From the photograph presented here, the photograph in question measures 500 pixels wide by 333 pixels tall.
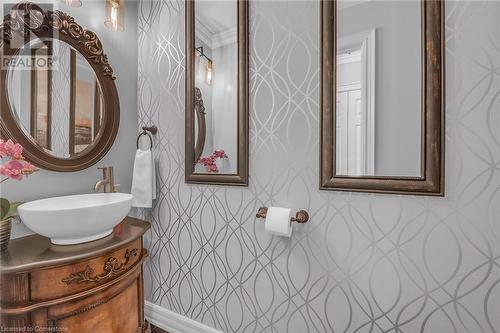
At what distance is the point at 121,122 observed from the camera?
171 centimetres

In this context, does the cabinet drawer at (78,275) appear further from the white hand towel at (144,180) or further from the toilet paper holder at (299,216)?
the toilet paper holder at (299,216)

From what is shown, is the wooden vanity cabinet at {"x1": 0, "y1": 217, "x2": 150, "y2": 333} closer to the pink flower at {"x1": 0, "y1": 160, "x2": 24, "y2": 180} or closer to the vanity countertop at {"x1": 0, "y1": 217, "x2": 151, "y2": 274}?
the vanity countertop at {"x1": 0, "y1": 217, "x2": 151, "y2": 274}

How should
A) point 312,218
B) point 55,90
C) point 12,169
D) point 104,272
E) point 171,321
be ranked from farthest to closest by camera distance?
point 171,321 → point 55,90 → point 312,218 → point 104,272 → point 12,169

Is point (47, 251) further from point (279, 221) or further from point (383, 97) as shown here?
point (383, 97)

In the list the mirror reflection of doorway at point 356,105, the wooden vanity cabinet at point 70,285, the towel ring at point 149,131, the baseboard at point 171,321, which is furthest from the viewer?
the towel ring at point 149,131

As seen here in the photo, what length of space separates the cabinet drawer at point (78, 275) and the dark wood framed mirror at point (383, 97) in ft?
3.31

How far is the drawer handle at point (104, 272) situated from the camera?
39.4 inches

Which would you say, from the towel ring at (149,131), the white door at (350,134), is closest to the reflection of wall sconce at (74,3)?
the towel ring at (149,131)

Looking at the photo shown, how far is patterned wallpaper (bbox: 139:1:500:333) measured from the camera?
0.91 m

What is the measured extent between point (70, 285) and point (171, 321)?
893 millimetres

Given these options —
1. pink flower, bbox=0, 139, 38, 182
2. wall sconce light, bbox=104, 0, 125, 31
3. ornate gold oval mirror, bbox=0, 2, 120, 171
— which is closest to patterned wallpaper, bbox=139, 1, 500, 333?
wall sconce light, bbox=104, 0, 125, 31

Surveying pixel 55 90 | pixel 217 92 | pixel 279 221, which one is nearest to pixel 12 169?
pixel 55 90

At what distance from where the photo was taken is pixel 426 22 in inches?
37.7

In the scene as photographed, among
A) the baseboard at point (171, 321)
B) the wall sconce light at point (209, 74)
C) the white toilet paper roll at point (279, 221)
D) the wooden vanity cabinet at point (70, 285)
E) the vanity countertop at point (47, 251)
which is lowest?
the baseboard at point (171, 321)
